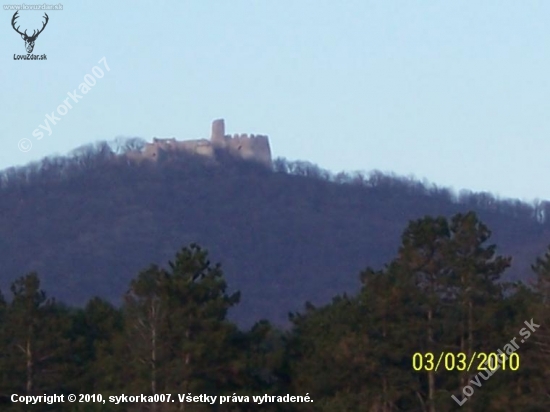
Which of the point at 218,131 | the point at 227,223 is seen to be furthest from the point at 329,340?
the point at 218,131

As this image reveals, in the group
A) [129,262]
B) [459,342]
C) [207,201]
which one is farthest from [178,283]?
[207,201]

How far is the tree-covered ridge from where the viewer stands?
24781 mm

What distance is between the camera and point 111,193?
9362 cm

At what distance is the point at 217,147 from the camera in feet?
341

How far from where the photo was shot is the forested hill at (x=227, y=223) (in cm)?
7594

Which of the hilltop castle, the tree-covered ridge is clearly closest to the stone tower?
the hilltop castle

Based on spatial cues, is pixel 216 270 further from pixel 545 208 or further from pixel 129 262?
pixel 545 208
